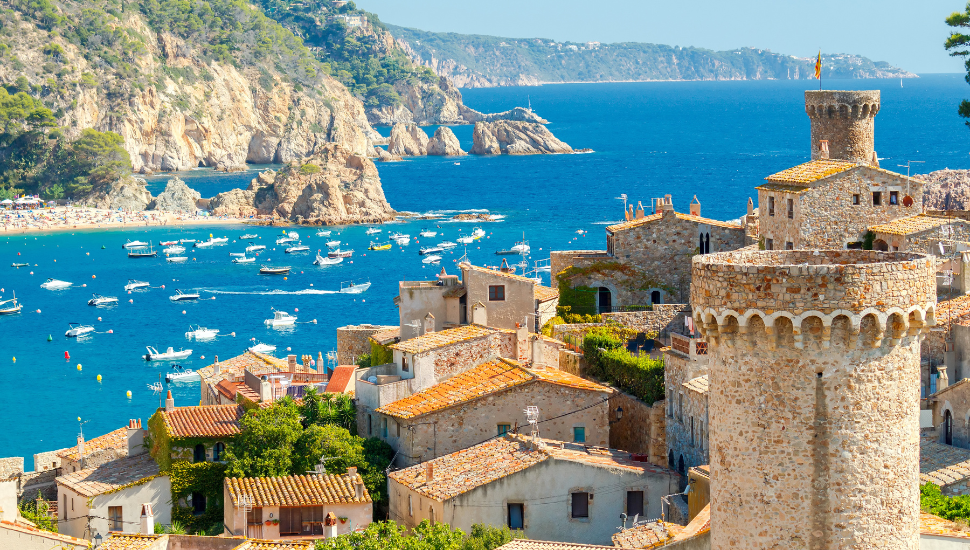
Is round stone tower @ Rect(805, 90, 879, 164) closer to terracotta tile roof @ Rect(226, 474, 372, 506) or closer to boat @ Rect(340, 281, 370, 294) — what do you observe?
terracotta tile roof @ Rect(226, 474, 372, 506)

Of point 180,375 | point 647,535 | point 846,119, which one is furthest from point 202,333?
point 647,535

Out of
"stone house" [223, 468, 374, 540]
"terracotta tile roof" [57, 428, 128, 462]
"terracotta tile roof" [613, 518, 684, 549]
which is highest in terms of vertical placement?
"terracotta tile roof" [613, 518, 684, 549]

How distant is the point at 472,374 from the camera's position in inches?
1467

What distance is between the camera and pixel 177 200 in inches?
6442

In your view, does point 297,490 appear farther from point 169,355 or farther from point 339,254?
point 339,254

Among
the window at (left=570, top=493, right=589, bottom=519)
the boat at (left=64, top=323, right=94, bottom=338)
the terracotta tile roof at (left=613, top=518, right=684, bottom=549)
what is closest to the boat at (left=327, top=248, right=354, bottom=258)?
the boat at (left=64, top=323, right=94, bottom=338)

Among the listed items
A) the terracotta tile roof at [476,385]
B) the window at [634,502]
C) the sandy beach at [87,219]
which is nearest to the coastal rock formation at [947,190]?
the terracotta tile roof at [476,385]

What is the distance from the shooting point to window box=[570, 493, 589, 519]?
3108 cm

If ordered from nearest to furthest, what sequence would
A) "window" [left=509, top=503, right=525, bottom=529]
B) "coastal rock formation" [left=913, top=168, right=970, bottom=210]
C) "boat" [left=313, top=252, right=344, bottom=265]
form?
"window" [left=509, top=503, right=525, bottom=529], "coastal rock formation" [left=913, top=168, right=970, bottom=210], "boat" [left=313, top=252, right=344, bottom=265]

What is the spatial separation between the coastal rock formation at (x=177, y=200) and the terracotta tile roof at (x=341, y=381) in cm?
12514

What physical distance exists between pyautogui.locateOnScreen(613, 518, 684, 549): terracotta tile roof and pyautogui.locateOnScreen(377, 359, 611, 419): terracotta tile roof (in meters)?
8.96

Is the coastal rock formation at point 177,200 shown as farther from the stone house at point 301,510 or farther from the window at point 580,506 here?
the window at point 580,506

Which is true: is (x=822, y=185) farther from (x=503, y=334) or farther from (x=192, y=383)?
(x=192, y=383)

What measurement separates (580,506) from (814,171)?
13.7 m
